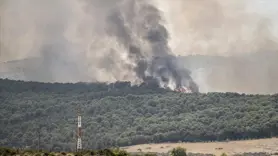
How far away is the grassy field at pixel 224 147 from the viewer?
14552 cm

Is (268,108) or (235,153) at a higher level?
(268,108)

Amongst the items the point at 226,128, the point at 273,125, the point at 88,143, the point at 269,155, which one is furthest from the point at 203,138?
the point at 269,155

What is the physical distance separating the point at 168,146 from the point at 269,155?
42.3 m

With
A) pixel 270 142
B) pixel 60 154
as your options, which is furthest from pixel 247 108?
pixel 60 154

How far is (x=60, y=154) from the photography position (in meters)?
55.1

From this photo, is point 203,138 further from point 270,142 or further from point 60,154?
point 60,154

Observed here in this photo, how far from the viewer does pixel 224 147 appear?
508ft

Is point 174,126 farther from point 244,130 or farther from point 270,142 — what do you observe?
point 270,142

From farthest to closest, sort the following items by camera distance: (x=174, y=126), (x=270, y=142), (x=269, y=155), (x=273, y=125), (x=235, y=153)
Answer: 1. (x=174, y=126)
2. (x=273, y=125)
3. (x=270, y=142)
4. (x=235, y=153)
5. (x=269, y=155)

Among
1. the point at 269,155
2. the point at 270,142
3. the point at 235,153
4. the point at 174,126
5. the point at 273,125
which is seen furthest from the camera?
the point at 174,126

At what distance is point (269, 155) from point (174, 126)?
204 feet

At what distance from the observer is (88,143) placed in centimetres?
→ 17612

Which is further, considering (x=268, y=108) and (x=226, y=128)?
(x=268, y=108)

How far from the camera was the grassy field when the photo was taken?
145525 mm
